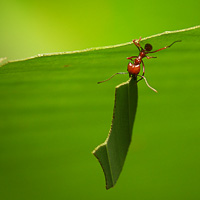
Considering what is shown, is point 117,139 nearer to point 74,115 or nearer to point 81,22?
point 74,115

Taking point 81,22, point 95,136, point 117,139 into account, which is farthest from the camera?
point 81,22

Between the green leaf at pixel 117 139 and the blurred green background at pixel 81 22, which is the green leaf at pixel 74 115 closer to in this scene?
the green leaf at pixel 117 139

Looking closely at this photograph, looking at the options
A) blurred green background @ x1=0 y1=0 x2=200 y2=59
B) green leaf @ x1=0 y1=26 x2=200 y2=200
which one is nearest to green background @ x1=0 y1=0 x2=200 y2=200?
green leaf @ x1=0 y1=26 x2=200 y2=200

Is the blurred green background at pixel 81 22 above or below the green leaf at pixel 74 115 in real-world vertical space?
above

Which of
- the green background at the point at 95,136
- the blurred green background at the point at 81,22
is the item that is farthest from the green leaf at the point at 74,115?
the blurred green background at the point at 81,22

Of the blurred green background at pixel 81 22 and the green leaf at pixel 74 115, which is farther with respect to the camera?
→ the blurred green background at pixel 81 22

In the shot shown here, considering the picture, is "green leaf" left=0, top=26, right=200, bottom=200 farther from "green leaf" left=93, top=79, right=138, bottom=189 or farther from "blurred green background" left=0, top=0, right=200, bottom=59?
"blurred green background" left=0, top=0, right=200, bottom=59

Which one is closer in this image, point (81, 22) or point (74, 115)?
point (74, 115)

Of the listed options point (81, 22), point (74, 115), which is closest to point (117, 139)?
point (74, 115)
